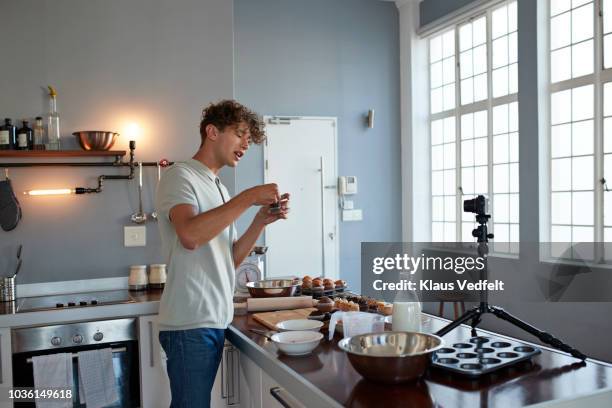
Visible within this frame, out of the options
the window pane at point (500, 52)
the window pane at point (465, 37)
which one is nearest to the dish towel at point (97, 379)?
the window pane at point (500, 52)

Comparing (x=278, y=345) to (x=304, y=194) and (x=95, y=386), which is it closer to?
(x=95, y=386)

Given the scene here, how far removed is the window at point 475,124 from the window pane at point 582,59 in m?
0.60

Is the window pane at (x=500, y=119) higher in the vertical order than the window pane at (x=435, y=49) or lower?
lower

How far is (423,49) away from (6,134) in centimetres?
422

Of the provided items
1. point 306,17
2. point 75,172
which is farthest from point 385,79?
point 75,172

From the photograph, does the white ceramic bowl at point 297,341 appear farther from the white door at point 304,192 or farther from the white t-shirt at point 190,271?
the white door at point 304,192

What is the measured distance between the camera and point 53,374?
107 inches

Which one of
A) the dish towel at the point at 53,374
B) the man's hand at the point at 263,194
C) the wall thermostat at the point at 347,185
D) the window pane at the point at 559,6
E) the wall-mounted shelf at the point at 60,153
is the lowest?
the dish towel at the point at 53,374

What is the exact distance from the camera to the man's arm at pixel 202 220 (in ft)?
6.03

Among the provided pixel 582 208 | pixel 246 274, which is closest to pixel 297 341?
pixel 246 274

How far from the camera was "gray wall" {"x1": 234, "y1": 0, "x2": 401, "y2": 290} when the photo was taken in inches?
210

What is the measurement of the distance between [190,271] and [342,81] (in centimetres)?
413

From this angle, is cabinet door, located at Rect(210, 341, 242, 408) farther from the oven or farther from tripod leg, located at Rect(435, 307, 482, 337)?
tripod leg, located at Rect(435, 307, 482, 337)

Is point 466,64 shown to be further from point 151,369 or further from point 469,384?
point 469,384
